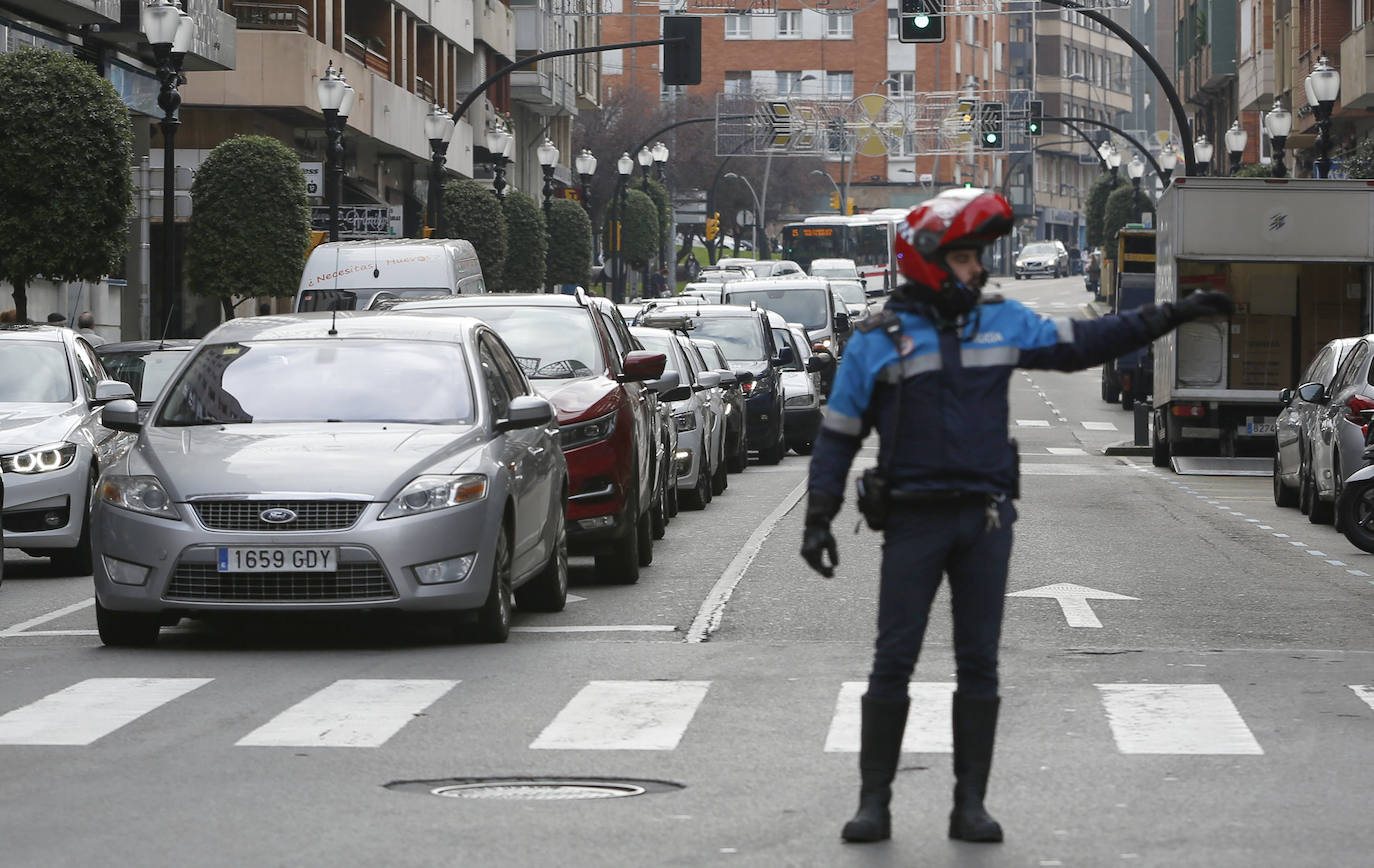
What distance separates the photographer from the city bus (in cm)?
8100

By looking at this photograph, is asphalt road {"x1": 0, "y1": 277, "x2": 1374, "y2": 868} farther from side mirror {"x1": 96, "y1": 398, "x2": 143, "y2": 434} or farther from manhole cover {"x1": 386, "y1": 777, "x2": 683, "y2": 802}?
side mirror {"x1": 96, "y1": 398, "x2": 143, "y2": 434}

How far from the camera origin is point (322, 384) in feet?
41.1

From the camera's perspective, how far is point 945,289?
6.92 metres

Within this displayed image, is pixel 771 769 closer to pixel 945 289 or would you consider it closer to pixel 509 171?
pixel 945 289

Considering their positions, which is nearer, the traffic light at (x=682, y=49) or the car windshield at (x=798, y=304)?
the traffic light at (x=682, y=49)

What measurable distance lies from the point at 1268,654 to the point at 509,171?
209 feet

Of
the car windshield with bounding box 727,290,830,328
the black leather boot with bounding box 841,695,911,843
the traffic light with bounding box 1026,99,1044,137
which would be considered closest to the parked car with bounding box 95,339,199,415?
the black leather boot with bounding box 841,695,911,843

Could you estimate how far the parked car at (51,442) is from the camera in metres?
16.1

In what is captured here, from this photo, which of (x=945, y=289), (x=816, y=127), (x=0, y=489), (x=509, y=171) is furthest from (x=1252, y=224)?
(x=816, y=127)

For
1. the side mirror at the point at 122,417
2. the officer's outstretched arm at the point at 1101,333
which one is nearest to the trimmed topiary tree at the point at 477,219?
the side mirror at the point at 122,417

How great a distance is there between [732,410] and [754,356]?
3.69 metres

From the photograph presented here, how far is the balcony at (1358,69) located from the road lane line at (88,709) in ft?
124

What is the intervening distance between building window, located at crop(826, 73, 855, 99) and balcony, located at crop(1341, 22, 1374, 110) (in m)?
86.3

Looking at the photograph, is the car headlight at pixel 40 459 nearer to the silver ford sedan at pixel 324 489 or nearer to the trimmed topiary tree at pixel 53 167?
the silver ford sedan at pixel 324 489
